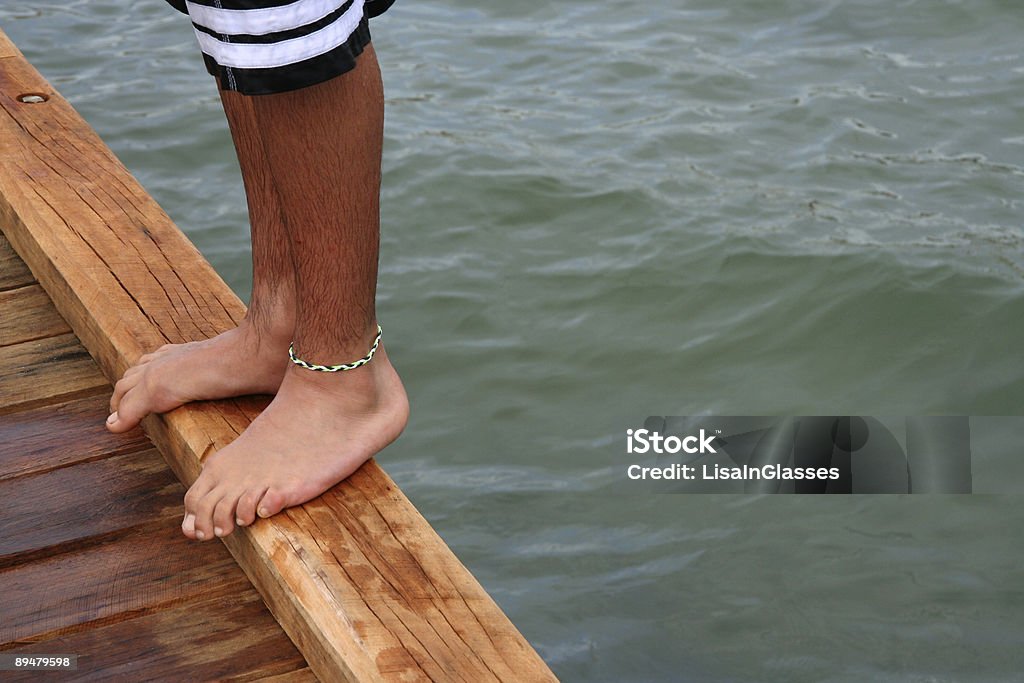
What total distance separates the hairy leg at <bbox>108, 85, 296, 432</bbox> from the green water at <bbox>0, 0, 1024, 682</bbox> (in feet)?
3.50

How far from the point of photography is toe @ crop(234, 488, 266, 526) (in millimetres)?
1377

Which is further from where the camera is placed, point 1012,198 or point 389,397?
point 1012,198

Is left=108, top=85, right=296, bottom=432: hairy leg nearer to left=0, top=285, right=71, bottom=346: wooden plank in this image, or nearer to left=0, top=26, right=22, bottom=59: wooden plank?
left=0, top=285, right=71, bottom=346: wooden plank

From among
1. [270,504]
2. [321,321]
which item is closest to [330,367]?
[321,321]

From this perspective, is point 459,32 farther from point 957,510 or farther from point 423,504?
point 957,510

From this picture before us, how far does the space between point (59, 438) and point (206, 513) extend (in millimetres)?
356

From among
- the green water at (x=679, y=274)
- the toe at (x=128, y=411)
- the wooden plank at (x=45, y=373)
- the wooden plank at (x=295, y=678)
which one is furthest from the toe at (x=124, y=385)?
the green water at (x=679, y=274)

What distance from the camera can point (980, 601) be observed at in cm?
248

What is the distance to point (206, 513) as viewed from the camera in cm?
138

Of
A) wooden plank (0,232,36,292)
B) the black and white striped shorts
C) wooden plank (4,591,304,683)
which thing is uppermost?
the black and white striped shorts

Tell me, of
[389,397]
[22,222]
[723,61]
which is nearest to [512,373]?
[22,222]

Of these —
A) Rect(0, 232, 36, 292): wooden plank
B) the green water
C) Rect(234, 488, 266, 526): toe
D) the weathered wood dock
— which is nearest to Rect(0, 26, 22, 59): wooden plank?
Rect(0, 232, 36, 292): wooden plank

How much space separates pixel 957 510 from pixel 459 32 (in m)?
3.13

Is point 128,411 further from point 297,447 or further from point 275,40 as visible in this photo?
point 275,40
